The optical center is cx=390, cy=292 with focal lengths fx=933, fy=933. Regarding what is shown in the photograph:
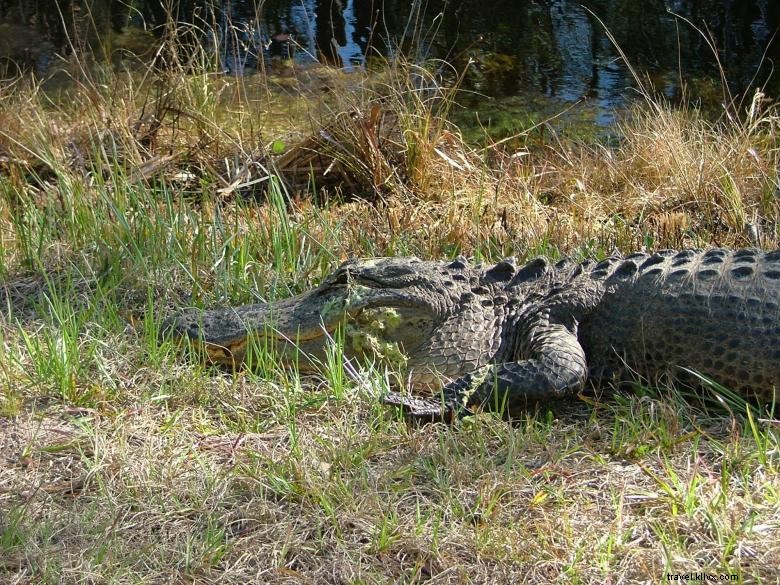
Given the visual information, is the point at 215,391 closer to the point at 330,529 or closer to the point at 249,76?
the point at 330,529

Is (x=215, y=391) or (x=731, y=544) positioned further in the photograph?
(x=215, y=391)

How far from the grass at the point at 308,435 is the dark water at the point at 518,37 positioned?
10.7ft

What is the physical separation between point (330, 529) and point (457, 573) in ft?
1.27

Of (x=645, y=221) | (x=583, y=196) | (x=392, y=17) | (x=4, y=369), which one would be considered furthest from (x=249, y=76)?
(x=4, y=369)

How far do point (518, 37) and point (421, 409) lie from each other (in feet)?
25.3

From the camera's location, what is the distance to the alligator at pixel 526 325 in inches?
127

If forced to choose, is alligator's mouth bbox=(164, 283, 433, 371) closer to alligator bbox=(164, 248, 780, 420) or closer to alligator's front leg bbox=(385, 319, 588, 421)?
alligator bbox=(164, 248, 780, 420)

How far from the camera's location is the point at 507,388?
3180 mm

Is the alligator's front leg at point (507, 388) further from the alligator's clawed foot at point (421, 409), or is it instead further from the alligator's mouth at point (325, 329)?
the alligator's mouth at point (325, 329)

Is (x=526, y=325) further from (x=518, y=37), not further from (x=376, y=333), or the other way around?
(x=518, y=37)

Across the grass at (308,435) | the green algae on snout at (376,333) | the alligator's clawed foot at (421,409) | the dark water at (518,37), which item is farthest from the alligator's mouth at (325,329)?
the dark water at (518,37)

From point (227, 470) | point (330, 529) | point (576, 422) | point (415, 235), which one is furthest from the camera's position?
point (415, 235)

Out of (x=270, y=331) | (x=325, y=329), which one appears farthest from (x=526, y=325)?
(x=270, y=331)

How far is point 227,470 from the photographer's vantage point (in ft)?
9.20
